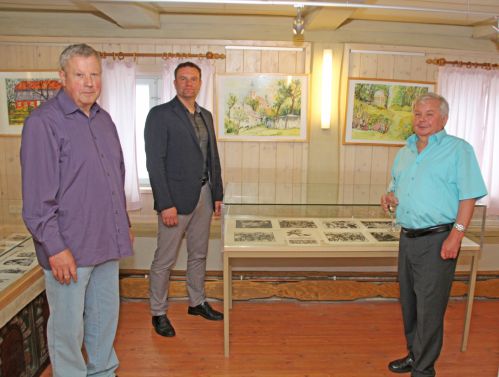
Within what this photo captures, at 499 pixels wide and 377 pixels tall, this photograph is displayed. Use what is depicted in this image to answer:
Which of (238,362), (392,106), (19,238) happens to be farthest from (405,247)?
(19,238)

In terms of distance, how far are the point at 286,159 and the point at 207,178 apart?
1.25 metres

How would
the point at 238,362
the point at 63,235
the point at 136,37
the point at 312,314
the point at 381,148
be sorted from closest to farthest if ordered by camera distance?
1. the point at 63,235
2. the point at 238,362
3. the point at 312,314
4. the point at 136,37
5. the point at 381,148

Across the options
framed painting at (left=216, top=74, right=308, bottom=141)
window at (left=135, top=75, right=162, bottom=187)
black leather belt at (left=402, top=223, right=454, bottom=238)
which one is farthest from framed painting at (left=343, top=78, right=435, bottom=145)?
black leather belt at (left=402, top=223, right=454, bottom=238)

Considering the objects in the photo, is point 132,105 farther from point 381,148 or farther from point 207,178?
point 381,148

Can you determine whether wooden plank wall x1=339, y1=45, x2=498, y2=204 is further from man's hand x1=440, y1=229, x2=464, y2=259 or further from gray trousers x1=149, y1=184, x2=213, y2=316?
man's hand x1=440, y1=229, x2=464, y2=259

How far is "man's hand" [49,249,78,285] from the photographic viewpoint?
1.86 metres

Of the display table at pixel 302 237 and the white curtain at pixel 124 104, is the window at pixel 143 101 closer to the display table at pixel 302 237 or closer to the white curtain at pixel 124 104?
the white curtain at pixel 124 104

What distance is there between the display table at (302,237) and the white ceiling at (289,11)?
60.2 inches

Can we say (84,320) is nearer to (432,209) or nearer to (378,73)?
(432,209)

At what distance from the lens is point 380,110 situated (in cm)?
418

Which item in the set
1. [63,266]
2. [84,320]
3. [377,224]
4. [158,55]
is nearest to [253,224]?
[377,224]

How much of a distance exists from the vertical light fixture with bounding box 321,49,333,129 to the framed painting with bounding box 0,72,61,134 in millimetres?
2379

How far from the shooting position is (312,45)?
4047 millimetres

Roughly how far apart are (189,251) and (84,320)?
1.09m
